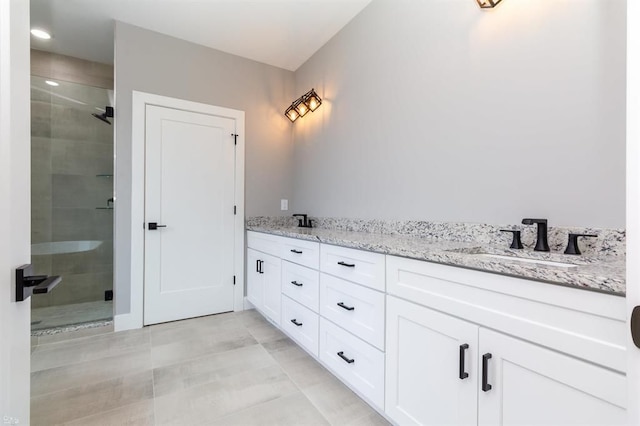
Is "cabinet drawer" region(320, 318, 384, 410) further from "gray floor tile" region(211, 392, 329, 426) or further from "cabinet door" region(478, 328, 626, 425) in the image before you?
"cabinet door" region(478, 328, 626, 425)

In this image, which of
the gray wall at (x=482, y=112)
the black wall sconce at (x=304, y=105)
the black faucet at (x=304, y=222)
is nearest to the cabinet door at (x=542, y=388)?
the gray wall at (x=482, y=112)

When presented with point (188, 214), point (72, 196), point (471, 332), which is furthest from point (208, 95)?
point (471, 332)

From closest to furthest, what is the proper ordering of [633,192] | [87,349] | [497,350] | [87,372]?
[633,192] → [497,350] → [87,372] → [87,349]

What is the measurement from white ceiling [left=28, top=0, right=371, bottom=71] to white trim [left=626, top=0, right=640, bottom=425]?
7.64 ft

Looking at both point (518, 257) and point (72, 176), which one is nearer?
Result: point (518, 257)

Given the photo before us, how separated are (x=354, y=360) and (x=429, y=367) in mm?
497

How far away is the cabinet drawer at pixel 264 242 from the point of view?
7.87 feet

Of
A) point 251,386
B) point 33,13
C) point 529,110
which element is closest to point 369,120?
point 529,110

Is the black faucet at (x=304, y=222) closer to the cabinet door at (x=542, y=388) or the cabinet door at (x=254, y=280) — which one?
the cabinet door at (x=254, y=280)

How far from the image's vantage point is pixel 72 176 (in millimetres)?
3254

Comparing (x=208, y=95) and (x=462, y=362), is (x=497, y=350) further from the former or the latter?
(x=208, y=95)

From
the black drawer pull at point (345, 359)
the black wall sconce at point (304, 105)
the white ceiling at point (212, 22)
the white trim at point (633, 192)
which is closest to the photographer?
the white trim at point (633, 192)

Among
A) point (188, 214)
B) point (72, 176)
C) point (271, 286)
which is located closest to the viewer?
point (271, 286)

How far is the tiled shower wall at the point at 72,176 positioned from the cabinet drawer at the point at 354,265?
3.01 metres
